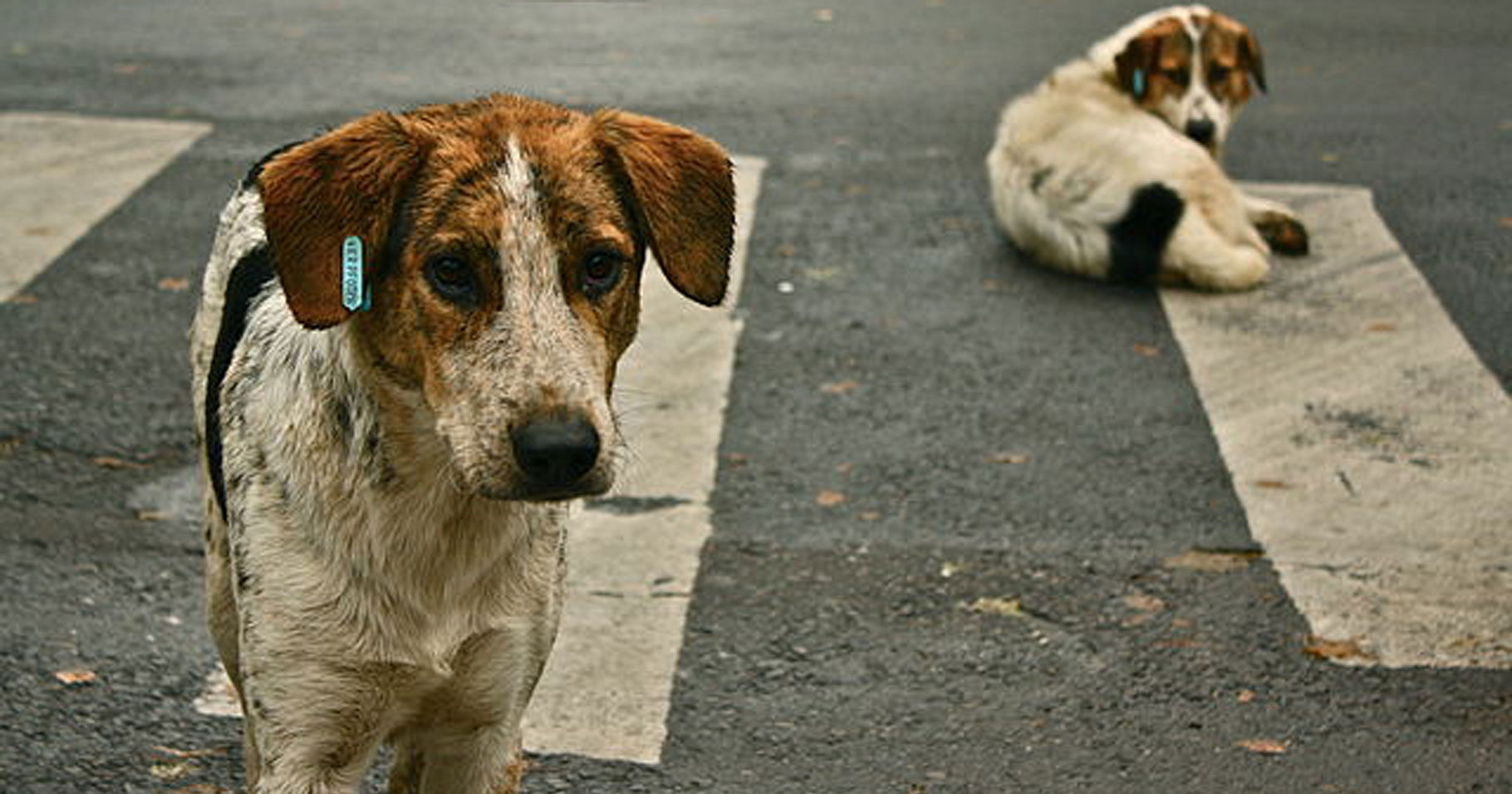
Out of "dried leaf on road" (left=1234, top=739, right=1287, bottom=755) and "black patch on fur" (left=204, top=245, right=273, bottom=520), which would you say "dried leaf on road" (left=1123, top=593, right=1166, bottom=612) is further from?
"black patch on fur" (left=204, top=245, right=273, bottom=520)

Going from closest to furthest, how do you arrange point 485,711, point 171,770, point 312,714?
point 312,714
point 485,711
point 171,770

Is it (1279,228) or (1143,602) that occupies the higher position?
(1143,602)

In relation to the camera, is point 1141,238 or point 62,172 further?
point 62,172

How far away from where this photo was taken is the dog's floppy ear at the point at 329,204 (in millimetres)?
4066

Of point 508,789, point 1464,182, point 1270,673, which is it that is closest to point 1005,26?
point 1464,182

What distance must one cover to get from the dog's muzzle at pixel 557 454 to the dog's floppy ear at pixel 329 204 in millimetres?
433

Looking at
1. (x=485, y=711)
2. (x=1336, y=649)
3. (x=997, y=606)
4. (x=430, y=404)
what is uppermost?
(x=430, y=404)

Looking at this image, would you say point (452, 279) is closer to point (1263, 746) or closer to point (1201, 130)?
point (1263, 746)

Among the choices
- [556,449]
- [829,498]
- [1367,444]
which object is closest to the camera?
[556,449]

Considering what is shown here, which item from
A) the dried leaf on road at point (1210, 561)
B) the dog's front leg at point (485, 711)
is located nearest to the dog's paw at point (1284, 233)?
the dried leaf on road at point (1210, 561)

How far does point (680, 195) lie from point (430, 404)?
A: 0.62 meters

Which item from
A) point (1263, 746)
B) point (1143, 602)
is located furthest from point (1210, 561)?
point (1263, 746)

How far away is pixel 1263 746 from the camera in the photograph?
5.81 m

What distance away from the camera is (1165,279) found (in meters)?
9.37
